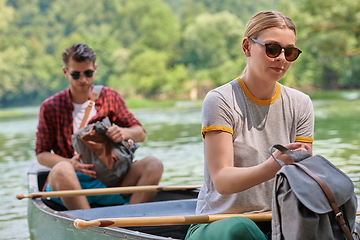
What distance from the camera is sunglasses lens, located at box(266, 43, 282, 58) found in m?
2.01

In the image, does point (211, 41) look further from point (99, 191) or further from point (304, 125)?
point (304, 125)

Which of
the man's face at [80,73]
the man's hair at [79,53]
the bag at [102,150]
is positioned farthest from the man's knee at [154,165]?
the man's hair at [79,53]

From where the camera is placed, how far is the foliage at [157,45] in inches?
1009

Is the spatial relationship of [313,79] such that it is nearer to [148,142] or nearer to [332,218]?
[148,142]

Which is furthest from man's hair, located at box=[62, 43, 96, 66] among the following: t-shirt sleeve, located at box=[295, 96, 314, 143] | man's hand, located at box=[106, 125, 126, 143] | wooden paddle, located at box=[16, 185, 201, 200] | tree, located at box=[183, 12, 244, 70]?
tree, located at box=[183, 12, 244, 70]

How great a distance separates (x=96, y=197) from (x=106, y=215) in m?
0.45

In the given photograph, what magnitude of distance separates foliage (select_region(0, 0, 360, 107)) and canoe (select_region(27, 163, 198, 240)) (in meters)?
20.8

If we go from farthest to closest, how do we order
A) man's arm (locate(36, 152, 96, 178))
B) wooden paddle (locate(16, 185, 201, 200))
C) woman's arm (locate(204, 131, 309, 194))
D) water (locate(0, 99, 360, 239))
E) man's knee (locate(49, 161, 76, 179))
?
water (locate(0, 99, 360, 239)) → man's arm (locate(36, 152, 96, 178)) → man's knee (locate(49, 161, 76, 179)) → wooden paddle (locate(16, 185, 201, 200)) → woman's arm (locate(204, 131, 309, 194))

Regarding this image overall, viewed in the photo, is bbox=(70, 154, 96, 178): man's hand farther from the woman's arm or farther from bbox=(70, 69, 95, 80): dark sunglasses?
the woman's arm

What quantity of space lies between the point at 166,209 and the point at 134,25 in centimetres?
7948

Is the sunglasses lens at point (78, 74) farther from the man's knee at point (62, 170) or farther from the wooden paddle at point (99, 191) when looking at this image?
the wooden paddle at point (99, 191)

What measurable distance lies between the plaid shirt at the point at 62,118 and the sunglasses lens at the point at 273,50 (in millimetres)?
1915

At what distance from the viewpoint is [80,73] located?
371cm

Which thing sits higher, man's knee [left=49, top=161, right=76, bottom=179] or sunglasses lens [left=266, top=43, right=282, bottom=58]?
sunglasses lens [left=266, top=43, right=282, bottom=58]
